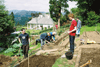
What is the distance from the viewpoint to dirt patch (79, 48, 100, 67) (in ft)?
11.5

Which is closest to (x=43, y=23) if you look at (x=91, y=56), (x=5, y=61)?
(x=5, y=61)

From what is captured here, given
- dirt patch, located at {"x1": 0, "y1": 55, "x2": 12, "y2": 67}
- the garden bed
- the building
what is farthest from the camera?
the building

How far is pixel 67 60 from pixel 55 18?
29.0 meters

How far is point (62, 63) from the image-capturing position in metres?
3.88

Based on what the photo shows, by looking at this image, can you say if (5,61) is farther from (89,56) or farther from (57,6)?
(57,6)

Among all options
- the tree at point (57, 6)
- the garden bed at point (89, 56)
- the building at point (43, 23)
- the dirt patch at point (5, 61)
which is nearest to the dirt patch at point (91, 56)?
the garden bed at point (89, 56)

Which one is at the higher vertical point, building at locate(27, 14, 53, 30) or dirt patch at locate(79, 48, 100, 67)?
dirt patch at locate(79, 48, 100, 67)

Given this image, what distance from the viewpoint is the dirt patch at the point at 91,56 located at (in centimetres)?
351

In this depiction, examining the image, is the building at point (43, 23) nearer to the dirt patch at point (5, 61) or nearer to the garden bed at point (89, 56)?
the dirt patch at point (5, 61)

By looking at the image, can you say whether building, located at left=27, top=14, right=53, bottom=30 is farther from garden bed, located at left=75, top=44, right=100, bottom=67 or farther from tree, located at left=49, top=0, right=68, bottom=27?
garden bed, located at left=75, top=44, right=100, bottom=67

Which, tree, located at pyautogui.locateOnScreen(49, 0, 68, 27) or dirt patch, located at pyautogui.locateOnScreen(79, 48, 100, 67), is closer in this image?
dirt patch, located at pyautogui.locateOnScreen(79, 48, 100, 67)

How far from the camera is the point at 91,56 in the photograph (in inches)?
161

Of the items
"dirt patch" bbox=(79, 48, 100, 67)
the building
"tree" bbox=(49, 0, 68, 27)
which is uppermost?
"tree" bbox=(49, 0, 68, 27)

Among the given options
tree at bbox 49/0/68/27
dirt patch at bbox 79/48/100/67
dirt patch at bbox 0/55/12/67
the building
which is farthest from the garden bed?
the building
